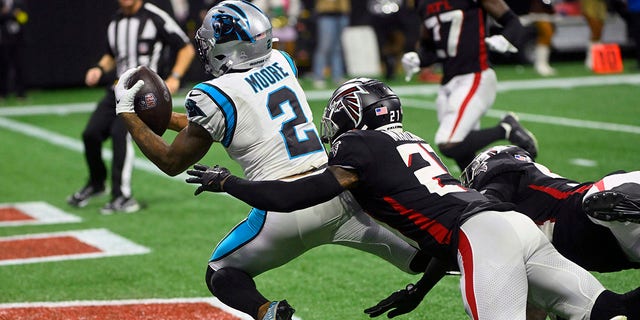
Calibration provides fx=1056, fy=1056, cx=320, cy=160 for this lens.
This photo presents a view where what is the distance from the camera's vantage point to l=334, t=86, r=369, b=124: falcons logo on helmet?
4.23 metres

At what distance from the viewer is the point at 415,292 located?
433cm

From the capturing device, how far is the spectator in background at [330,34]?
15.6 metres

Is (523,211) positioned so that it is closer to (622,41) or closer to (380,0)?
(380,0)

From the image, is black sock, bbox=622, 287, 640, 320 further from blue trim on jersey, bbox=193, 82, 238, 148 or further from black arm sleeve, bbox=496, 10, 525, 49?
black arm sleeve, bbox=496, 10, 525, 49

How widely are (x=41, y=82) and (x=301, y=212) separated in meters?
14.4

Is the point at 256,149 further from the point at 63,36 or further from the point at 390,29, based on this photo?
the point at 63,36

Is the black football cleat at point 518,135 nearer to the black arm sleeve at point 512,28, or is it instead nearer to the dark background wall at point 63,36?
the black arm sleeve at point 512,28

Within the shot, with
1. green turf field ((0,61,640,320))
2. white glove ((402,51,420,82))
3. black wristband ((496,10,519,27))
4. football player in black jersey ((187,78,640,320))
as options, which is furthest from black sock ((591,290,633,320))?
white glove ((402,51,420,82))

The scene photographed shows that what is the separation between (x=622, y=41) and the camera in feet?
62.0

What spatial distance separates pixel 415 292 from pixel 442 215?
547 mm

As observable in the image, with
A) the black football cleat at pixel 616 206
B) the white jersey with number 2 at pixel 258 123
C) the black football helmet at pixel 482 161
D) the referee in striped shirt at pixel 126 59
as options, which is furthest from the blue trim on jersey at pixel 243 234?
the referee in striped shirt at pixel 126 59

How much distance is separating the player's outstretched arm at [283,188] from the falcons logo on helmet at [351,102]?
1.19 feet

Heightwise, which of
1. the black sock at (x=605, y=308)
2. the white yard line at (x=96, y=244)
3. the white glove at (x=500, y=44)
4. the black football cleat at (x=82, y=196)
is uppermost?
the black sock at (x=605, y=308)

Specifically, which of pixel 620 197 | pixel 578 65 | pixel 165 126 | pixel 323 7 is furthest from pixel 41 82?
pixel 620 197
